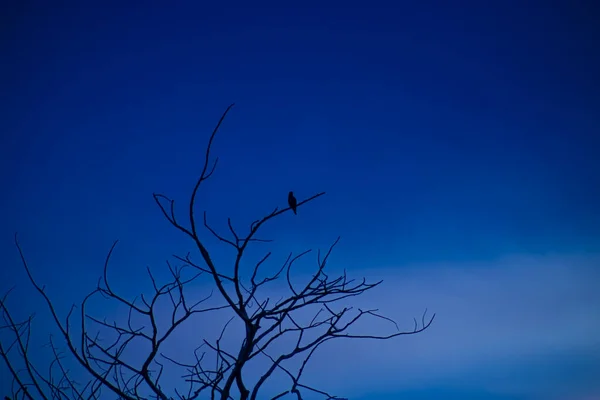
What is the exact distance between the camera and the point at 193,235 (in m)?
2.07

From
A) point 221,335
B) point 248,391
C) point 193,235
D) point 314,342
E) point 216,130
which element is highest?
point 216,130

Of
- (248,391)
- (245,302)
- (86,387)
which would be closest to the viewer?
(248,391)

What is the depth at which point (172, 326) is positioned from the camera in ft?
7.36

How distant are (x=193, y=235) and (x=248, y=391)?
2.80 ft

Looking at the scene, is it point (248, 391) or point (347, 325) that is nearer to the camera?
point (248, 391)

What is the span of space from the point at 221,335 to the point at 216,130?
4.09 feet

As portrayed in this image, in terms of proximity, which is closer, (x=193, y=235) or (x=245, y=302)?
(x=193, y=235)

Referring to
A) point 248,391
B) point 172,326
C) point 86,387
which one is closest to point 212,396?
point 248,391

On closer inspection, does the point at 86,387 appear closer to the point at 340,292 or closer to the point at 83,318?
the point at 83,318

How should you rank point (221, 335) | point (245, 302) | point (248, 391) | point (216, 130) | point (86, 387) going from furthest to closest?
point (86, 387) < point (221, 335) < point (245, 302) < point (248, 391) < point (216, 130)

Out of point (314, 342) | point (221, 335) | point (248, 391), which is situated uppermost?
point (221, 335)

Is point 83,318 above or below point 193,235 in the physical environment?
below

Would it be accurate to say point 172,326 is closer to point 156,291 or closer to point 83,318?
point 156,291

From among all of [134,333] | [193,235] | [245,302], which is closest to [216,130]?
→ [193,235]
